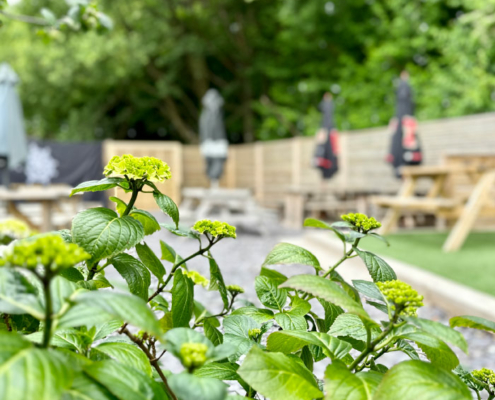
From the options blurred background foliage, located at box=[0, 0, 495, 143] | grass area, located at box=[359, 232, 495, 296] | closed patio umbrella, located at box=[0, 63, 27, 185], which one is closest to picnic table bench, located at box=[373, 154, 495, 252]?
Result: grass area, located at box=[359, 232, 495, 296]

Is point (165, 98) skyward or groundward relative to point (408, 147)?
skyward

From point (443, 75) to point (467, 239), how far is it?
6777 mm

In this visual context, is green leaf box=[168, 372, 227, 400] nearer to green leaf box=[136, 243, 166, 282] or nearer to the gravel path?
green leaf box=[136, 243, 166, 282]

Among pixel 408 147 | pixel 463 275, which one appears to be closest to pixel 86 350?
pixel 463 275

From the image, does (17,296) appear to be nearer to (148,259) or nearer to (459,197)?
(148,259)

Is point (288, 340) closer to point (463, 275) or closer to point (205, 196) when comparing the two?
point (463, 275)

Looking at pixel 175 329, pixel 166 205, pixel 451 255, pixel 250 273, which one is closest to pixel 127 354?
pixel 175 329

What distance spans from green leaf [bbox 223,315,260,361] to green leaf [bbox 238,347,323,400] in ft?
0.28

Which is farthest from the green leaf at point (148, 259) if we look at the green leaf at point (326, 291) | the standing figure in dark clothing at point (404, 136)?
the standing figure in dark clothing at point (404, 136)

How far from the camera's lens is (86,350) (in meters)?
0.47

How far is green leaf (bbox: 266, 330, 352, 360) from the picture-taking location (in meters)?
0.47

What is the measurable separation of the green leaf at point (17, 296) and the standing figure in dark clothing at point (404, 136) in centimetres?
576

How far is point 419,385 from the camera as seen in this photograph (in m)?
0.39

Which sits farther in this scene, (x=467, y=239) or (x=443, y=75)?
(x=443, y=75)
